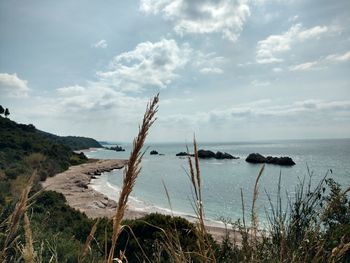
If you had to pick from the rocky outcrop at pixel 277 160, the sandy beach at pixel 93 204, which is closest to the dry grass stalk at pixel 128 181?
the sandy beach at pixel 93 204

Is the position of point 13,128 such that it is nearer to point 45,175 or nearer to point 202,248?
point 45,175

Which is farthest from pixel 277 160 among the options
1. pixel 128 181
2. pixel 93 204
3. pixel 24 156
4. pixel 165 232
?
pixel 128 181

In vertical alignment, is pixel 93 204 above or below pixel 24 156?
below

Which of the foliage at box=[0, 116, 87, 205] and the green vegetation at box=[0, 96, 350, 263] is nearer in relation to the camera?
the green vegetation at box=[0, 96, 350, 263]

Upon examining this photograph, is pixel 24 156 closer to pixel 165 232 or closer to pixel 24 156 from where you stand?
pixel 24 156

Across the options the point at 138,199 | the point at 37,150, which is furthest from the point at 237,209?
the point at 37,150

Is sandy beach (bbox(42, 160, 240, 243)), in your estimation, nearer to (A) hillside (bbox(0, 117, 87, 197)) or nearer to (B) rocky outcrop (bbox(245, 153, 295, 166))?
(A) hillside (bbox(0, 117, 87, 197))

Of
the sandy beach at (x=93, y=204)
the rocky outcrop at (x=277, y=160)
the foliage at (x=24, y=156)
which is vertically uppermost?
the foliage at (x=24, y=156)

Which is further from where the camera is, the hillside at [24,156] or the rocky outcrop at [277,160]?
the rocky outcrop at [277,160]

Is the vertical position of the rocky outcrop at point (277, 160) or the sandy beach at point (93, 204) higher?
the rocky outcrop at point (277, 160)

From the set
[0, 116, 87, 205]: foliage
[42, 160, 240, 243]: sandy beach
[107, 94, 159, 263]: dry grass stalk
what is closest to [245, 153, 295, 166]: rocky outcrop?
[0, 116, 87, 205]: foliage

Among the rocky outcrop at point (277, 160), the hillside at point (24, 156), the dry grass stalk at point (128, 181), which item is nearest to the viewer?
the dry grass stalk at point (128, 181)

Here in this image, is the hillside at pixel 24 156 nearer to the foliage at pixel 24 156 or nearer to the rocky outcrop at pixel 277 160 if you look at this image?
the foliage at pixel 24 156

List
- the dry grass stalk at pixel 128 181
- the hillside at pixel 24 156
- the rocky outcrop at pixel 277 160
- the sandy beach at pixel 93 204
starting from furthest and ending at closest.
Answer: the rocky outcrop at pixel 277 160 → the hillside at pixel 24 156 → the sandy beach at pixel 93 204 → the dry grass stalk at pixel 128 181
